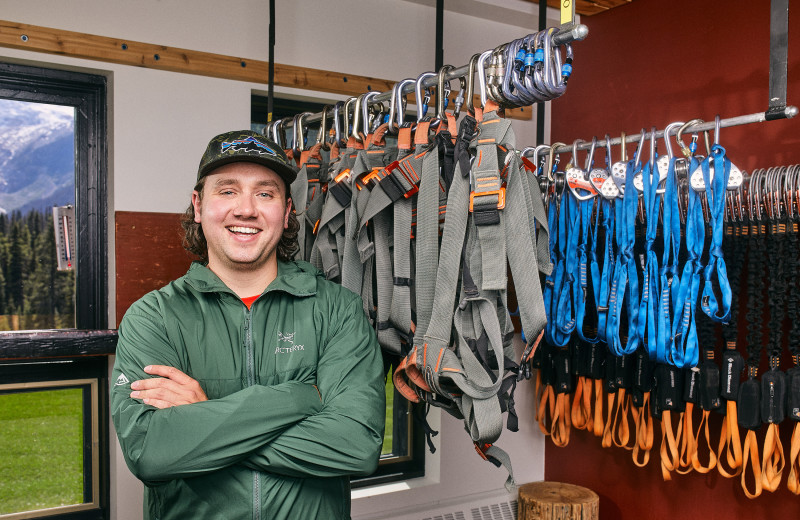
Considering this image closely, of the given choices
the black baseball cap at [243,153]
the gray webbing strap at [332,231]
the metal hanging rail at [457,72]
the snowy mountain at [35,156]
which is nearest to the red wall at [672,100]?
the metal hanging rail at [457,72]

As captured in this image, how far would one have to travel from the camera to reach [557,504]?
3156 mm

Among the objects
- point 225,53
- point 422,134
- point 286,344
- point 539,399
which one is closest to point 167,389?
point 286,344

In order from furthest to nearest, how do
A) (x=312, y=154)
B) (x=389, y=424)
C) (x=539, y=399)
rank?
(x=389, y=424) < (x=539, y=399) < (x=312, y=154)

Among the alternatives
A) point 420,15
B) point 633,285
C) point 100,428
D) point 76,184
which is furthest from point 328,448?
point 420,15

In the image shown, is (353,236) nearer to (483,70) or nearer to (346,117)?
(346,117)

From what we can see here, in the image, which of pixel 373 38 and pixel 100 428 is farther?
pixel 373 38

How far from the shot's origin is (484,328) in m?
1.75

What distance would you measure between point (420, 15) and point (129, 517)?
2889mm

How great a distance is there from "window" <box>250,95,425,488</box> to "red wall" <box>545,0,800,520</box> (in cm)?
85

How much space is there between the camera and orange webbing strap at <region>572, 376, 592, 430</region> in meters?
3.19

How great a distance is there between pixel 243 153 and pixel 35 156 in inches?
62.9

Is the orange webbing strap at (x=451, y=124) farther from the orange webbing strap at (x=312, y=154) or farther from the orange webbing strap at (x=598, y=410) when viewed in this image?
the orange webbing strap at (x=598, y=410)

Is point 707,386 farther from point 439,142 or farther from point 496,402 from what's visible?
point 439,142

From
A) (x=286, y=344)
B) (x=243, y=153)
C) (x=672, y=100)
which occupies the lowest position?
(x=286, y=344)
